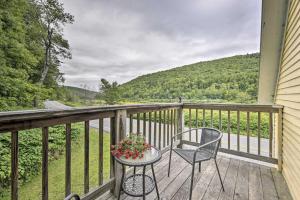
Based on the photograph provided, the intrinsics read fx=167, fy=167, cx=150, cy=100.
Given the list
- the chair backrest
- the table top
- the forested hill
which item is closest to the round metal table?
the table top

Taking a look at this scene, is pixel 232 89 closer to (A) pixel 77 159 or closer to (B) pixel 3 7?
(A) pixel 77 159

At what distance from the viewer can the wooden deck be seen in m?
1.98

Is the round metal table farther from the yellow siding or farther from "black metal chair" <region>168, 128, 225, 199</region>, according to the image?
the yellow siding

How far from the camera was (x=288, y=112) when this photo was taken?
2.32 metres

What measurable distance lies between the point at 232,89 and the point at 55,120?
5.61 m

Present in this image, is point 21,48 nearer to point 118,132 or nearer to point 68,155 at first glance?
point 118,132

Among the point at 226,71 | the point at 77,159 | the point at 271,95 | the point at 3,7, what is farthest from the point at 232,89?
the point at 3,7

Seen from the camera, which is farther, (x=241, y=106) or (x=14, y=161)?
(x=241, y=106)

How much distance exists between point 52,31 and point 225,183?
29.9 feet

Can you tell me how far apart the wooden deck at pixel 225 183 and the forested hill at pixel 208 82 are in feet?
9.53

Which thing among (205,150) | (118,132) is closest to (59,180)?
(118,132)

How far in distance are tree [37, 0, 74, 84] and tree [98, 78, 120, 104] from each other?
96.2 inches

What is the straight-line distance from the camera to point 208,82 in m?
6.28

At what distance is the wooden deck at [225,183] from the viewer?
78.0 inches
